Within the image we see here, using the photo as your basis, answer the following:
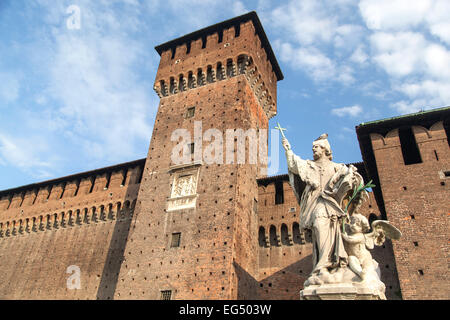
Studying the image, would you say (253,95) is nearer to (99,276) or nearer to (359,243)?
(99,276)

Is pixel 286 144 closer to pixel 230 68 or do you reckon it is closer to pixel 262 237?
pixel 262 237

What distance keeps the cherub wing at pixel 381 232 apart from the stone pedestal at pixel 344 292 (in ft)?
2.36

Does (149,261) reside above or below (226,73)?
below

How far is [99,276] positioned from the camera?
17.6 meters

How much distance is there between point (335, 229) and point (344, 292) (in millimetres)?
762

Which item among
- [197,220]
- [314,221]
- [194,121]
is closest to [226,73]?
[194,121]

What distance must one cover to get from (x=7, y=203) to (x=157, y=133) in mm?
12005

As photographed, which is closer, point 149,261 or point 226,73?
point 149,261

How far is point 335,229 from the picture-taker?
13.9 feet

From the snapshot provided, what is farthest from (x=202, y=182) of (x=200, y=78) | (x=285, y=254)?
(x=200, y=78)

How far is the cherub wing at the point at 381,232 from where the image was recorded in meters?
4.29

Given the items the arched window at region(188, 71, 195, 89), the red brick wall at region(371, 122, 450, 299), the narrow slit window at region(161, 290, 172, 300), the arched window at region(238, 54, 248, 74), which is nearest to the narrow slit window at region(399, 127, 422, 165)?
the red brick wall at region(371, 122, 450, 299)

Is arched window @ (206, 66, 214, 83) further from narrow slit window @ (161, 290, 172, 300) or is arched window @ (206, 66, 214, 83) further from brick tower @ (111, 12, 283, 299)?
narrow slit window @ (161, 290, 172, 300)

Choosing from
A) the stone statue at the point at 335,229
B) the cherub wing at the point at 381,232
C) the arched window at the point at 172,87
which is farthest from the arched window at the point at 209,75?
the cherub wing at the point at 381,232
